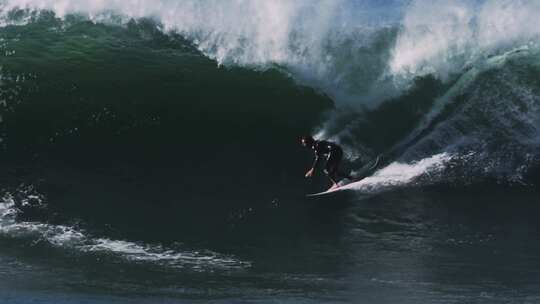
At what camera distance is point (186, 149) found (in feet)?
41.6

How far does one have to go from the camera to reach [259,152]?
12.8 metres

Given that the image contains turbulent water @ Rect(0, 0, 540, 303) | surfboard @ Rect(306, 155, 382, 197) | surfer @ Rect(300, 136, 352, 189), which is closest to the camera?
turbulent water @ Rect(0, 0, 540, 303)

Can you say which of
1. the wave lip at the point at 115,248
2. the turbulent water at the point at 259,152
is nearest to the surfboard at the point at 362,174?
the turbulent water at the point at 259,152

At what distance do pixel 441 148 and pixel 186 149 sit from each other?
464 centimetres

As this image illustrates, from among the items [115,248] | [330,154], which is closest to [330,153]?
[330,154]

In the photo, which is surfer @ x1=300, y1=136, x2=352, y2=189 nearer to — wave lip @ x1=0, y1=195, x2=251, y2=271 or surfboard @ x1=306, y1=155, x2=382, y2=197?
surfboard @ x1=306, y1=155, x2=382, y2=197

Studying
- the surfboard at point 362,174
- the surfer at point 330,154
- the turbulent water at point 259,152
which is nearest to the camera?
the turbulent water at point 259,152

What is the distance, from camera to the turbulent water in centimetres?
872

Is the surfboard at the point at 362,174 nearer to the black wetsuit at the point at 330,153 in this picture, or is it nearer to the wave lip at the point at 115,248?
the black wetsuit at the point at 330,153

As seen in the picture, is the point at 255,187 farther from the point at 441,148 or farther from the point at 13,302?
the point at 13,302

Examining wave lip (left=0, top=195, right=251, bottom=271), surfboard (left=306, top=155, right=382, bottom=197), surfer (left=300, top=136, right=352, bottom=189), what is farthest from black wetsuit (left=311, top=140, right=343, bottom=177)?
wave lip (left=0, top=195, right=251, bottom=271)

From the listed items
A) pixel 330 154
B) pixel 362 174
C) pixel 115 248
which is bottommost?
pixel 115 248

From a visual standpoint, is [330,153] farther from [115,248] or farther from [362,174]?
[115,248]

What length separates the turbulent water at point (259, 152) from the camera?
8.72 metres
